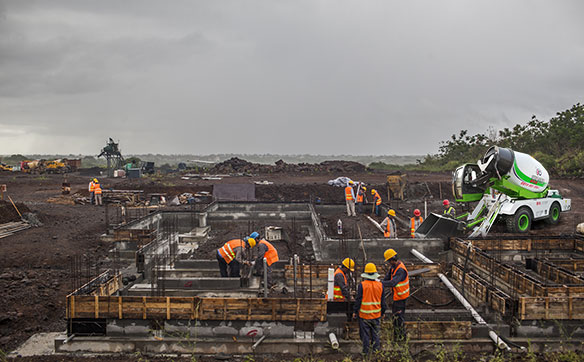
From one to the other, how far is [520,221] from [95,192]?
60.7 feet

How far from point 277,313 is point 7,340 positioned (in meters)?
4.45

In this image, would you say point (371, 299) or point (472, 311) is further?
point (472, 311)

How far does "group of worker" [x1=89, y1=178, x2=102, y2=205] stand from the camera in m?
20.1

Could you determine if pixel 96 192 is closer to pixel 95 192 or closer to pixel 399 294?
pixel 95 192

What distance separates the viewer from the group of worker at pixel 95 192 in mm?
20094

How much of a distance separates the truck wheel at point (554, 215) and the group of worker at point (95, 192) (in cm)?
1922

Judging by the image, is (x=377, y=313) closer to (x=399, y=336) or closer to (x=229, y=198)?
(x=399, y=336)

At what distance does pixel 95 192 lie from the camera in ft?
65.9

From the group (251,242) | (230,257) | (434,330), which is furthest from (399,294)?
(230,257)

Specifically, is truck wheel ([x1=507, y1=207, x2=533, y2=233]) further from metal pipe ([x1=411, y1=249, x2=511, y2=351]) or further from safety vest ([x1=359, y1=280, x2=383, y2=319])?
safety vest ([x1=359, y1=280, x2=383, y2=319])

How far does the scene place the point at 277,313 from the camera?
→ 6.20m

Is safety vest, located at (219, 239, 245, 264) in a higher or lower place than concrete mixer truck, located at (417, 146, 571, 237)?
lower

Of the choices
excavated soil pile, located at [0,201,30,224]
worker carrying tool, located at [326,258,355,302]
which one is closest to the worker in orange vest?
worker carrying tool, located at [326,258,355,302]

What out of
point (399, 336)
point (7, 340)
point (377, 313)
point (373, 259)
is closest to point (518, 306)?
point (399, 336)
